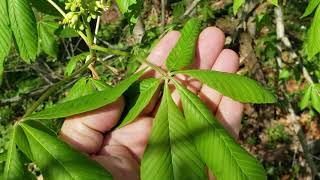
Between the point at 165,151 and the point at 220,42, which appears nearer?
the point at 165,151

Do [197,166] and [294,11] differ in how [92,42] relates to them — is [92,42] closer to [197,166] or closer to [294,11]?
[197,166]

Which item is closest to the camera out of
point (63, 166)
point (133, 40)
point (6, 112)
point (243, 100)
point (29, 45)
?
point (63, 166)

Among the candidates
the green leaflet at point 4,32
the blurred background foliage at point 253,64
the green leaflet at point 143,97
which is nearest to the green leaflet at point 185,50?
the green leaflet at point 143,97

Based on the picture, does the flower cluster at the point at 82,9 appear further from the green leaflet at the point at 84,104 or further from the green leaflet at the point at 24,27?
the green leaflet at the point at 84,104

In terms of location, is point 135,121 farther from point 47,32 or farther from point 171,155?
point 47,32

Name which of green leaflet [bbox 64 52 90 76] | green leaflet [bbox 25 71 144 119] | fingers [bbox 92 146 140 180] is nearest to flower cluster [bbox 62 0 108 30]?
green leaflet [bbox 25 71 144 119]

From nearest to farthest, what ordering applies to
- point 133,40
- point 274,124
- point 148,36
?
point 148,36 < point 133,40 < point 274,124

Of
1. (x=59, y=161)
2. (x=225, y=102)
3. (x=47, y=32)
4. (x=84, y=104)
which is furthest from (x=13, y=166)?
(x=47, y=32)

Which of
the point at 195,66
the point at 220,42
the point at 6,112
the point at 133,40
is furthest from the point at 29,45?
the point at 6,112
